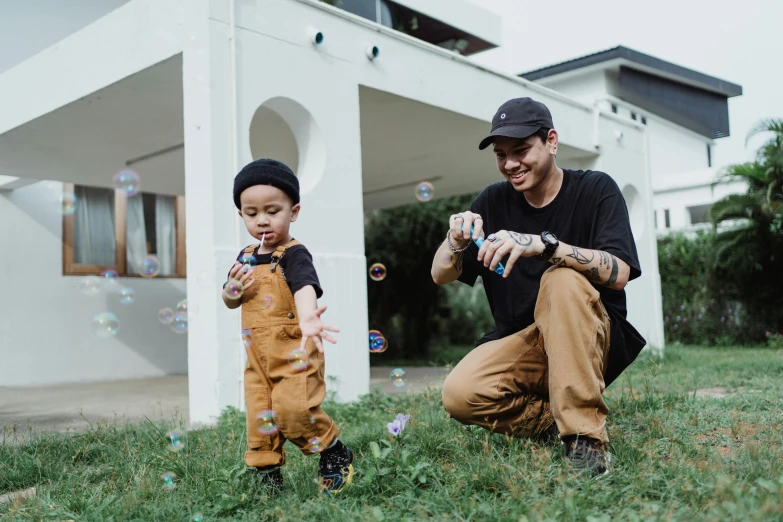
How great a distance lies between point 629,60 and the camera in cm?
2286

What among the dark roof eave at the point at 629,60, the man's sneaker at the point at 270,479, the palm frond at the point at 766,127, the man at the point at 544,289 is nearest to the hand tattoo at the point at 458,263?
the man at the point at 544,289

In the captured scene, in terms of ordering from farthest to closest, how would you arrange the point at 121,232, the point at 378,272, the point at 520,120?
the point at 121,232, the point at 378,272, the point at 520,120

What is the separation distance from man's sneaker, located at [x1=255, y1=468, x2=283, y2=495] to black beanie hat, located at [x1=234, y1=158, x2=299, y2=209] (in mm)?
1029

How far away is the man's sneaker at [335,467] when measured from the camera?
2.56 meters

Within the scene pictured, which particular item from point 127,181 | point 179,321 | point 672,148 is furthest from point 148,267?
point 672,148

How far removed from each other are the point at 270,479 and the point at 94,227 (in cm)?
774

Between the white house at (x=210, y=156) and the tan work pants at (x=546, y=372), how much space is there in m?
2.18

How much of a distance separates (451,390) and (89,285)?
2915 millimetres

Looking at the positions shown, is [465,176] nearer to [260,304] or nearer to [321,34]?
[321,34]

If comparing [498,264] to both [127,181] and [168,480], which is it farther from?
[127,181]

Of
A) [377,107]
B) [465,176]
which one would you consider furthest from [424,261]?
[377,107]

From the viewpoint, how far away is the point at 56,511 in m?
2.55

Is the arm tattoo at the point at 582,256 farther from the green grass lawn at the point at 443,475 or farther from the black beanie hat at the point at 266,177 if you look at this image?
the black beanie hat at the point at 266,177

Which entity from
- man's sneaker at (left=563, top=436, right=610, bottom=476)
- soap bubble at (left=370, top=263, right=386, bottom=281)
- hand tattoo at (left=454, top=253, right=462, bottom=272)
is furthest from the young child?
soap bubble at (left=370, top=263, right=386, bottom=281)
